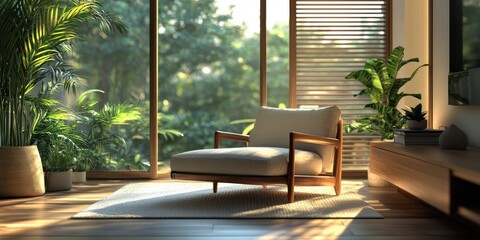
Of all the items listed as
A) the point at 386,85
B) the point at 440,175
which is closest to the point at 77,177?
the point at 386,85

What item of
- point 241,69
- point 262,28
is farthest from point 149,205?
point 241,69

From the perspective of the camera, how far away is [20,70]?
542cm

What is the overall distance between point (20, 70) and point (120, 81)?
1516 mm

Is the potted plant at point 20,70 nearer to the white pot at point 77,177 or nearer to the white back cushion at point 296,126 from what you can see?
the white pot at point 77,177

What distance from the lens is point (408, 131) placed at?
17.1 feet

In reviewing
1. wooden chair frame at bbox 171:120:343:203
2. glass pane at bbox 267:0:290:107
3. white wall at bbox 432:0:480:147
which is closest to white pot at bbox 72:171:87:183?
wooden chair frame at bbox 171:120:343:203

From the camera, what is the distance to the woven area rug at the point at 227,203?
445 cm

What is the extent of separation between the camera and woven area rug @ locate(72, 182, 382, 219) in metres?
4.45

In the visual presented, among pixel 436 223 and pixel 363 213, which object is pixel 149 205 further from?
pixel 436 223

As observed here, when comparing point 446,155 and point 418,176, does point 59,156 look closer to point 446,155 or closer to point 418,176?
point 418,176

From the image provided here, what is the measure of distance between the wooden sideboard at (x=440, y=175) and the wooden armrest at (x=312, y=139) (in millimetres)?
415

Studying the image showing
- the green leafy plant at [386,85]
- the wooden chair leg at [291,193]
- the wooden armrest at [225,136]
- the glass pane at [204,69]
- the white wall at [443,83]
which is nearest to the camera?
the wooden chair leg at [291,193]

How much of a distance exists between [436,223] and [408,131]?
1.19 m

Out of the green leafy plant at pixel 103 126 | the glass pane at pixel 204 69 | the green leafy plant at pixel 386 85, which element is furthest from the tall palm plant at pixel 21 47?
the green leafy plant at pixel 386 85
